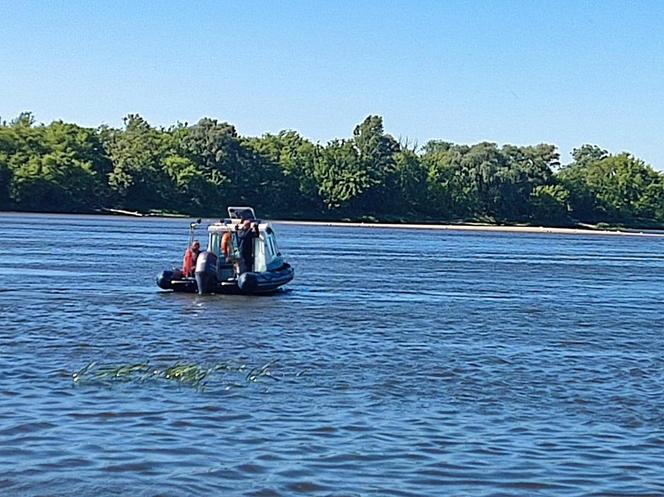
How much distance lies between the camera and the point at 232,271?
3253cm

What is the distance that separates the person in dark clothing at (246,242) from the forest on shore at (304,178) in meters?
95.9

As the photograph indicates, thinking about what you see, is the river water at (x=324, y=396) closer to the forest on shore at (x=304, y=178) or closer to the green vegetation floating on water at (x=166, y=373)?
the green vegetation floating on water at (x=166, y=373)

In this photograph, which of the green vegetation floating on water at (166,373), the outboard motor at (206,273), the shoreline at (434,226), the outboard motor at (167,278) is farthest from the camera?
the shoreline at (434,226)

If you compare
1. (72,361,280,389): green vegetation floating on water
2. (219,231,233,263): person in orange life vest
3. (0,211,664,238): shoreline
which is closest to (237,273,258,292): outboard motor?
(219,231,233,263): person in orange life vest

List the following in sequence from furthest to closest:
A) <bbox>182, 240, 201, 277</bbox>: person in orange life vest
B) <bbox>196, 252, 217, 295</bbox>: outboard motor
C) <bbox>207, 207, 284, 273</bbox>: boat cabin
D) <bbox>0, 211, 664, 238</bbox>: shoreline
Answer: <bbox>0, 211, 664, 238</bbox>: shoreline
<bbox>207, 207, 284, 273</bbox>: boat cabin
<bbox>182, 240, 201, 277</bbox>: person in orange life vest
<bbox>196, 252, 217, 295</bbox>: outboard motor

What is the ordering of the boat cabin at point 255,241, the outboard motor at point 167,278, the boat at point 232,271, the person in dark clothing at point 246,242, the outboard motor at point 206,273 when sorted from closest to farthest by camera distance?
the outboard motor at point 206,273, the boat at point 232,271, the outboard motor at point 167,278, the person in dark clothing at point 246,242, the boat cabin at point 255,241

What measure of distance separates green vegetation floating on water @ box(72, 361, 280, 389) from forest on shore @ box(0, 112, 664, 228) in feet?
362

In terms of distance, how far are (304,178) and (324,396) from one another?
12898cm

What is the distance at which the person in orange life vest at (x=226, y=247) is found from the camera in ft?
107

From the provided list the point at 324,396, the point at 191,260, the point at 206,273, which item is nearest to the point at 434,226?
the point at 191,260

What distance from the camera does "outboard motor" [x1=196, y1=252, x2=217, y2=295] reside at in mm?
31078

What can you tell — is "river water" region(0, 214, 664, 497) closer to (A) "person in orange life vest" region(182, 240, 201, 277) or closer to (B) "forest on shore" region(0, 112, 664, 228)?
(A) "person in orange life vest" region(182, 240, 201, 277)

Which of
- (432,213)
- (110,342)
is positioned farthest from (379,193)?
(110,342)

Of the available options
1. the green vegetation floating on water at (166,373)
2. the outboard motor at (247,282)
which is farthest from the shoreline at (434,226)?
the green vegetation floating on water at (166,373)
